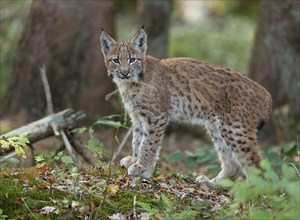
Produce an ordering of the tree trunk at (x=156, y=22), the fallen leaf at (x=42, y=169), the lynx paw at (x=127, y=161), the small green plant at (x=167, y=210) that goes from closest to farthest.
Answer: the small green plant at (x=167, y=210), the fallen leaf at (x=42, y=169), the lynx paw at (x=127, y=161), the tree trunk at (x=156, y=22)

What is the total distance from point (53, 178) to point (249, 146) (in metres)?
2.77

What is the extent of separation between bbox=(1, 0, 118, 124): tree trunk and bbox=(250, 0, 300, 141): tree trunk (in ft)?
10.2

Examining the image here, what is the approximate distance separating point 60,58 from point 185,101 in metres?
4.51

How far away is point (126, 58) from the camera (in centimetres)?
872

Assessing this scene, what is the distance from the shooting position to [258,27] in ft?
45.9

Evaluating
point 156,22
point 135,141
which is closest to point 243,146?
point 135,141

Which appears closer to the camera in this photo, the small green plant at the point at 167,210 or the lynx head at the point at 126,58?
the small green plant at the point at 167,210

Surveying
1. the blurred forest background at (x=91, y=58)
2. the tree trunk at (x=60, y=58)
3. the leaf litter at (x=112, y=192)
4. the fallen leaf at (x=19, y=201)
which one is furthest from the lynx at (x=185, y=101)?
the tree trunk at (x=60, y=58)


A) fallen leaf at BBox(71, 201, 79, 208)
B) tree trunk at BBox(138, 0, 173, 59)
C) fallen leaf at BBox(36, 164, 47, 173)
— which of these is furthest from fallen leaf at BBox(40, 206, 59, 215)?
tree trunk at BBox(138, 0, 173, 59)

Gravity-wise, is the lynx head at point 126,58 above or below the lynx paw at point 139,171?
above

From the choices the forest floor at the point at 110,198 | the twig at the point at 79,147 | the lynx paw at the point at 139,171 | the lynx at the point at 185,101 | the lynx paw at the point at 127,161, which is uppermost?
the lynx at the point at 185,101

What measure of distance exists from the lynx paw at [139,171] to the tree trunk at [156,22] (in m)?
5.99

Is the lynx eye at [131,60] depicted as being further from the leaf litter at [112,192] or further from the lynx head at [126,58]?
the leaf litter at [112,192]

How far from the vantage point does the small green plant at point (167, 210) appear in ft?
20.7
